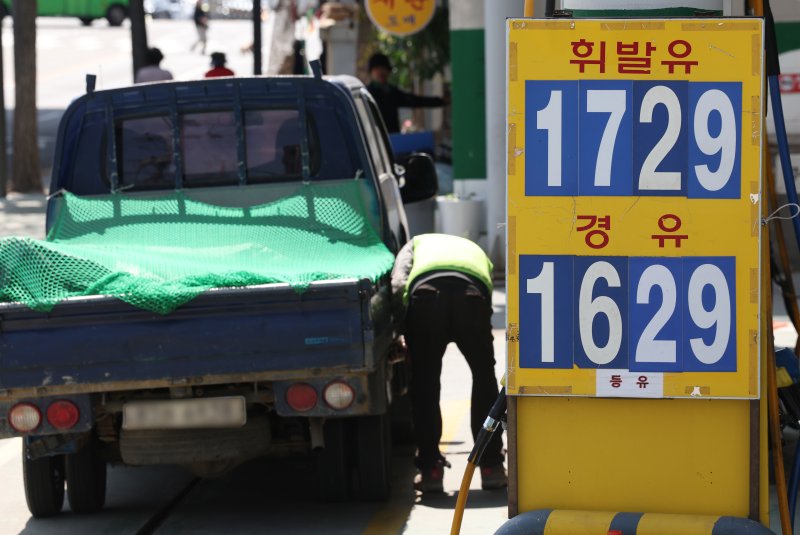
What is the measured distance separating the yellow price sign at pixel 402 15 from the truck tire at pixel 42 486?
33.2 ft

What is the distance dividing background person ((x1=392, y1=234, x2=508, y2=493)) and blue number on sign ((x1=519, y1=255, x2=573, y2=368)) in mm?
2078

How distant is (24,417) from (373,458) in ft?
5.29

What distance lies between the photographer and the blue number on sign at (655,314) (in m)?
4.87

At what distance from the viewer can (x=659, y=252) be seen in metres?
4.88

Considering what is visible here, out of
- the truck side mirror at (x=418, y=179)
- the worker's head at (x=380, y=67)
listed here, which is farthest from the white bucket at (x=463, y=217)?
the truck side mirror at (x=418, y=179)

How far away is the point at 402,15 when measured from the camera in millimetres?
16547

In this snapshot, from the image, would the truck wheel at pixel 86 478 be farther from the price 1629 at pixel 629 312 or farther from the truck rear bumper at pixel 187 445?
the price 1629 at pixel 629 312

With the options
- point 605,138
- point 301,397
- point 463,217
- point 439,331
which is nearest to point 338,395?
point 301,397

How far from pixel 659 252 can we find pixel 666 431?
1.95ft

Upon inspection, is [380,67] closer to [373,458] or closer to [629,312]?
[373,458]

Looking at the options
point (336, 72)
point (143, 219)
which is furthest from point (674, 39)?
point (336, 72)

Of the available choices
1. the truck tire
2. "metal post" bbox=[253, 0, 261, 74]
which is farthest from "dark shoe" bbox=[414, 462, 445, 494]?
"metal post" bbox=[253, 0, 261, 74]

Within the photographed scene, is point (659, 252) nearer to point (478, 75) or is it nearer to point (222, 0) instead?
point (478, 75)

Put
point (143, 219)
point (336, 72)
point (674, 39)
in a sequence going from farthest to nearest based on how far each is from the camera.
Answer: point (336, 72)
point (143, 219)
point (674, 39)
